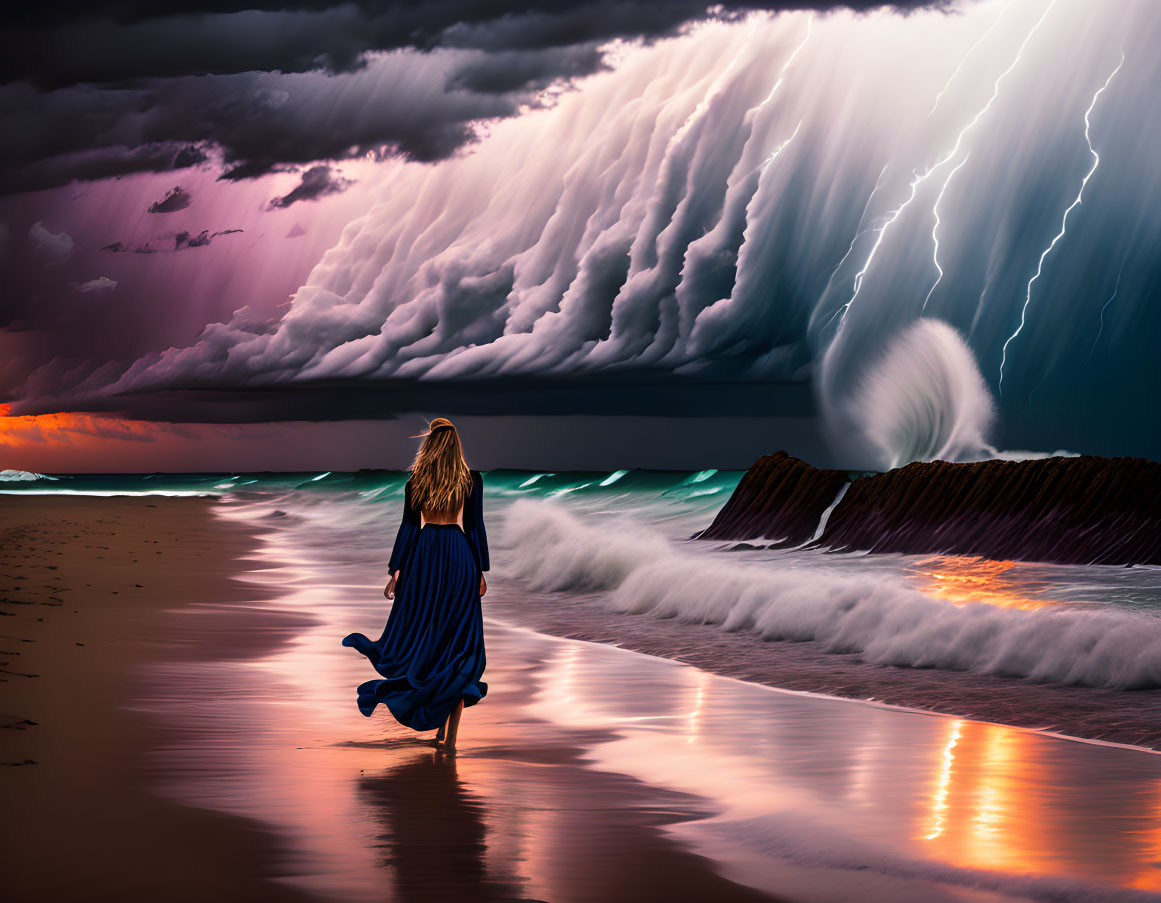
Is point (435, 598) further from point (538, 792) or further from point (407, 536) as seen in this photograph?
point (538, 792)

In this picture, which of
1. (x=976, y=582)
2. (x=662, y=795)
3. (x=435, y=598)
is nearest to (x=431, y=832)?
(x=662, y=795)

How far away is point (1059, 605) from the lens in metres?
12.2

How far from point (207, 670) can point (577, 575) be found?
959cm

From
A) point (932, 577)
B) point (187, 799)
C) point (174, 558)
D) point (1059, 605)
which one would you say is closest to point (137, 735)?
point (187, 799)

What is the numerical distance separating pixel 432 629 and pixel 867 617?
20.7 ft

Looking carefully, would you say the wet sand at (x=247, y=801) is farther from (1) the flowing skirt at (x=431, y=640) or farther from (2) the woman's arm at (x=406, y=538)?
(2) the woman's arm at (x=406, y=538)

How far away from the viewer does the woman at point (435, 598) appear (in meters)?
7.18

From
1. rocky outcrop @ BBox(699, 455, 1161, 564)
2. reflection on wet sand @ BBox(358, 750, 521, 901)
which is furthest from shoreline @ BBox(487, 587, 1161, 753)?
rocky outcrop @ BBox(699, 455, 1161, 564)

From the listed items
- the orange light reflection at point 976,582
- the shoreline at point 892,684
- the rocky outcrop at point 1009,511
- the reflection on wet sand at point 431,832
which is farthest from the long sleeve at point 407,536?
the rocky outcrop at point 1009,511

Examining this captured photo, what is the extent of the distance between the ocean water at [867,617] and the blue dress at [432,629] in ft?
11.4

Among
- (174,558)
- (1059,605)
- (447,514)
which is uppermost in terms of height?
(447,514)

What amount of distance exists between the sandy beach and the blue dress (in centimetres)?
29

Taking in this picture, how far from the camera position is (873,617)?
1228cm

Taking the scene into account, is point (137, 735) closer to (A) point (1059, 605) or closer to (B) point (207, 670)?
(B) point (207, 670)
